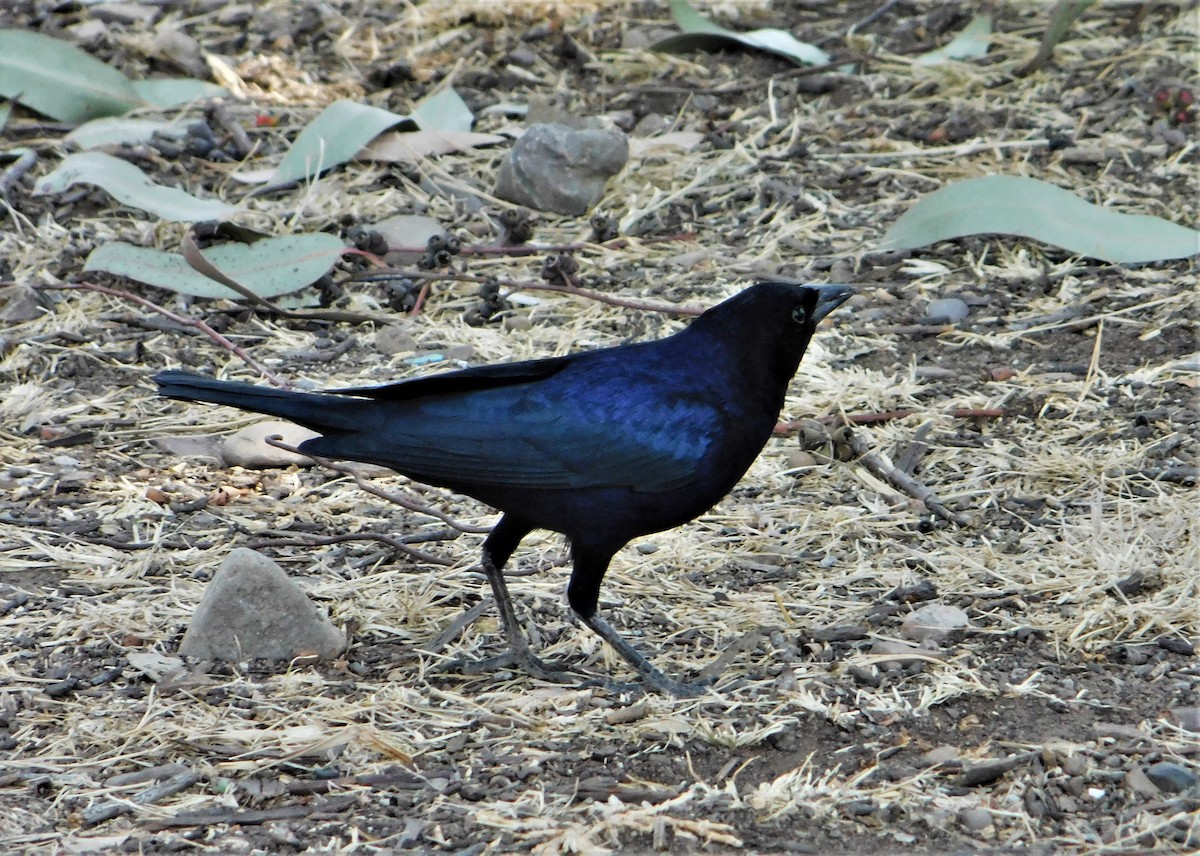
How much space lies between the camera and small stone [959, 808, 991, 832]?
10.2 feet

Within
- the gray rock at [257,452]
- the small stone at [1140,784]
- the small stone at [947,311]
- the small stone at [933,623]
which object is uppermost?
the small stone at [1140,784]

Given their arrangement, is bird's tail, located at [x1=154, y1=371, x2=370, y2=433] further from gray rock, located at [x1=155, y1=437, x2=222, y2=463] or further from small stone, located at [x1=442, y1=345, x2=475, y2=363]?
small stone, located at [x1=442, y1=345, x2=475, y2=363]

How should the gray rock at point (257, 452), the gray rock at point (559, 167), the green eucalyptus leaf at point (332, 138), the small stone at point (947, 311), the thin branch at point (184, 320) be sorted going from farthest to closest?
1. the green eucalyptus leaf at point (332, 138)
2. the gray rock at point (559, 167)
3. the small stone at point (947, 311)
4. the thin branch at point (184, 320)
5. the gray rock at point (257, 452)

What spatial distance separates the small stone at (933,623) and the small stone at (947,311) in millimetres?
2113

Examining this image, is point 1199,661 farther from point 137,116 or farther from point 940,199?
point 137,116

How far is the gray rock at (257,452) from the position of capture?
16.6 ft

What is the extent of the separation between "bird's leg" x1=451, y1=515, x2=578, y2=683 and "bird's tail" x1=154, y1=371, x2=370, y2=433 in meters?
0.52

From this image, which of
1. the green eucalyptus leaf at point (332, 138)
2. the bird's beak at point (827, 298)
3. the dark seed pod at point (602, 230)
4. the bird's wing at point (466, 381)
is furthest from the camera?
the green eucalyptus leaf at point (332, 138)

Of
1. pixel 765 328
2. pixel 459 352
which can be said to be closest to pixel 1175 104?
pixel 459 352

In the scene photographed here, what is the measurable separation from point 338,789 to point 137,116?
17.2 ft

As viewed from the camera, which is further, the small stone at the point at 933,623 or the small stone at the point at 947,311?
the small stone at the point at 947,311

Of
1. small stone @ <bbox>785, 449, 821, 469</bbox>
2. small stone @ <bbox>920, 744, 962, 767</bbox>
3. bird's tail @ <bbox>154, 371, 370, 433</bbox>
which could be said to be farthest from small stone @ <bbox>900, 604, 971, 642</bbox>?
bird's tail @ <bbox>154, 371, 370, 433</bbox>

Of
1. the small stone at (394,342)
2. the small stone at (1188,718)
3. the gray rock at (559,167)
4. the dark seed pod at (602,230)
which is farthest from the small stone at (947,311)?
the small stone at (1188,718)

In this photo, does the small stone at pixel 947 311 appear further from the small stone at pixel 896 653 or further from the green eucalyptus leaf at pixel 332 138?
the green eucalyptus leaf at pixel 332 138
